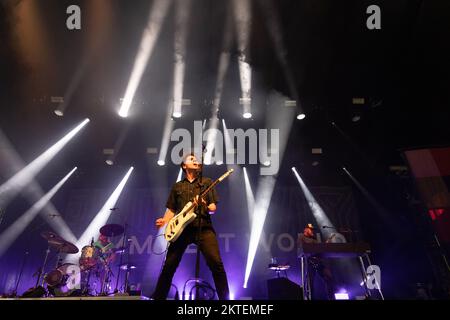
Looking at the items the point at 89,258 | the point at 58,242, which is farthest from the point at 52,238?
the point at 89,258

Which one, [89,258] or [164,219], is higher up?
[89,258]

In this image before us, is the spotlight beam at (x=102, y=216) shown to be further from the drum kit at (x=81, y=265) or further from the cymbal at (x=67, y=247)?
the cymbal at (x=67, y=247)

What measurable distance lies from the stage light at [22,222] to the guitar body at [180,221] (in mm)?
7847

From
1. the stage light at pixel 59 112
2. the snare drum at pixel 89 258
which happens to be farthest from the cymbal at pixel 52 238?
the stage light at pixel 59 112

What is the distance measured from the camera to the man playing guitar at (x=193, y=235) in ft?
10.8

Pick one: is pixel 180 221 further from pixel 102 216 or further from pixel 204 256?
pixel 102 216

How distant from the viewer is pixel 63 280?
6.49 metres

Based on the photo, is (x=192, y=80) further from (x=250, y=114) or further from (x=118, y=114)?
(x=118, y=114)

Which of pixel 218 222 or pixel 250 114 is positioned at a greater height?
pixel 250 114

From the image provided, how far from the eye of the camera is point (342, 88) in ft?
23.2

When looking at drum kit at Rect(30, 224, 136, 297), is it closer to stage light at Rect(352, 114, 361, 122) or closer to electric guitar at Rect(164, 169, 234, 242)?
electric guitar at Rect(164, 169, 234, 242)

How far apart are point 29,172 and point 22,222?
5.09 feet

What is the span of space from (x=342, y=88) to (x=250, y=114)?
7.60 feet
